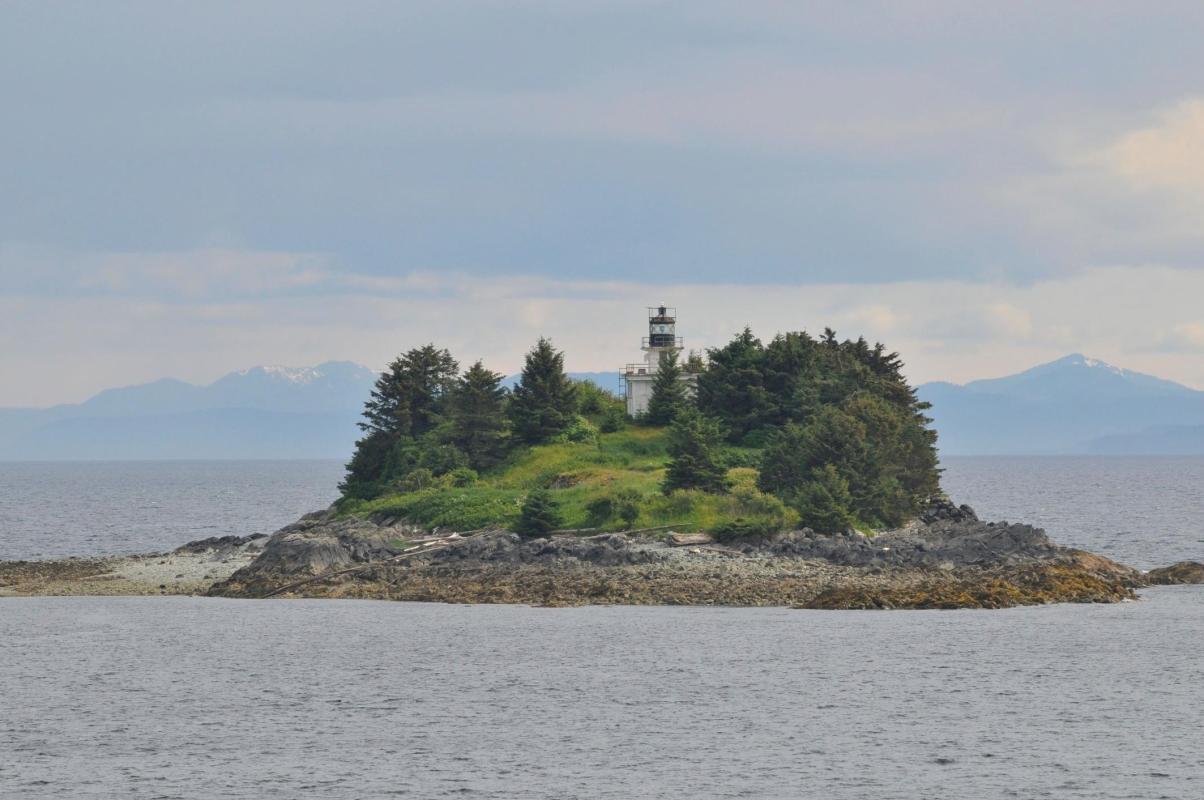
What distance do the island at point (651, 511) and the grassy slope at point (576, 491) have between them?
165 millimetres

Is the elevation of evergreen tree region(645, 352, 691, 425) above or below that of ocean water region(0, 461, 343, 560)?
above

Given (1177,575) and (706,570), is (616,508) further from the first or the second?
(1177,575)

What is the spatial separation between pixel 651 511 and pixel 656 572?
1007 centimetres

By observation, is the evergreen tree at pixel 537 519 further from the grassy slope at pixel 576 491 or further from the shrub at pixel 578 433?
the shrub at pixel 578 433

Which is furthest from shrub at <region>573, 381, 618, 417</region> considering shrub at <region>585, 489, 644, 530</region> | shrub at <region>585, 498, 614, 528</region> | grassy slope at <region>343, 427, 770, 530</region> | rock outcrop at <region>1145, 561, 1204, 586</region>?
rock outcrop at <region>1145, 561, 1204, 586</region>

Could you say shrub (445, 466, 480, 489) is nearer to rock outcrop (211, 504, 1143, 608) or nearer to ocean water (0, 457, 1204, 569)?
rock outcrop (211, 504, 1143, 608)

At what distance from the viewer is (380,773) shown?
103ft

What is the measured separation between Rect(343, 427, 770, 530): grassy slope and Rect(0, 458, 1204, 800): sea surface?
15.2m

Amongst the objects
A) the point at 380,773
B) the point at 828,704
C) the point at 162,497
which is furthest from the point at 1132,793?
the point at 162,497

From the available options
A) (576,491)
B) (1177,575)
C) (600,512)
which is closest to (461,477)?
(576,491)

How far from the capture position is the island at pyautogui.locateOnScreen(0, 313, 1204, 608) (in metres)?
62.0

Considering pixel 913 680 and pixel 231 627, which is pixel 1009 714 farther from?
pixel 231 627

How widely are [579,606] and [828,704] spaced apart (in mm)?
20641

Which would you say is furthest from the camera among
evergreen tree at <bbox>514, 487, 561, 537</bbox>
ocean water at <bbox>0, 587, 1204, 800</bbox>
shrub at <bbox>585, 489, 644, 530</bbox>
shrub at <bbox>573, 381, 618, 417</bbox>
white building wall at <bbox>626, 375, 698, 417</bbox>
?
white building wall at <bbox>626, 375, 698, 417</bbox>
